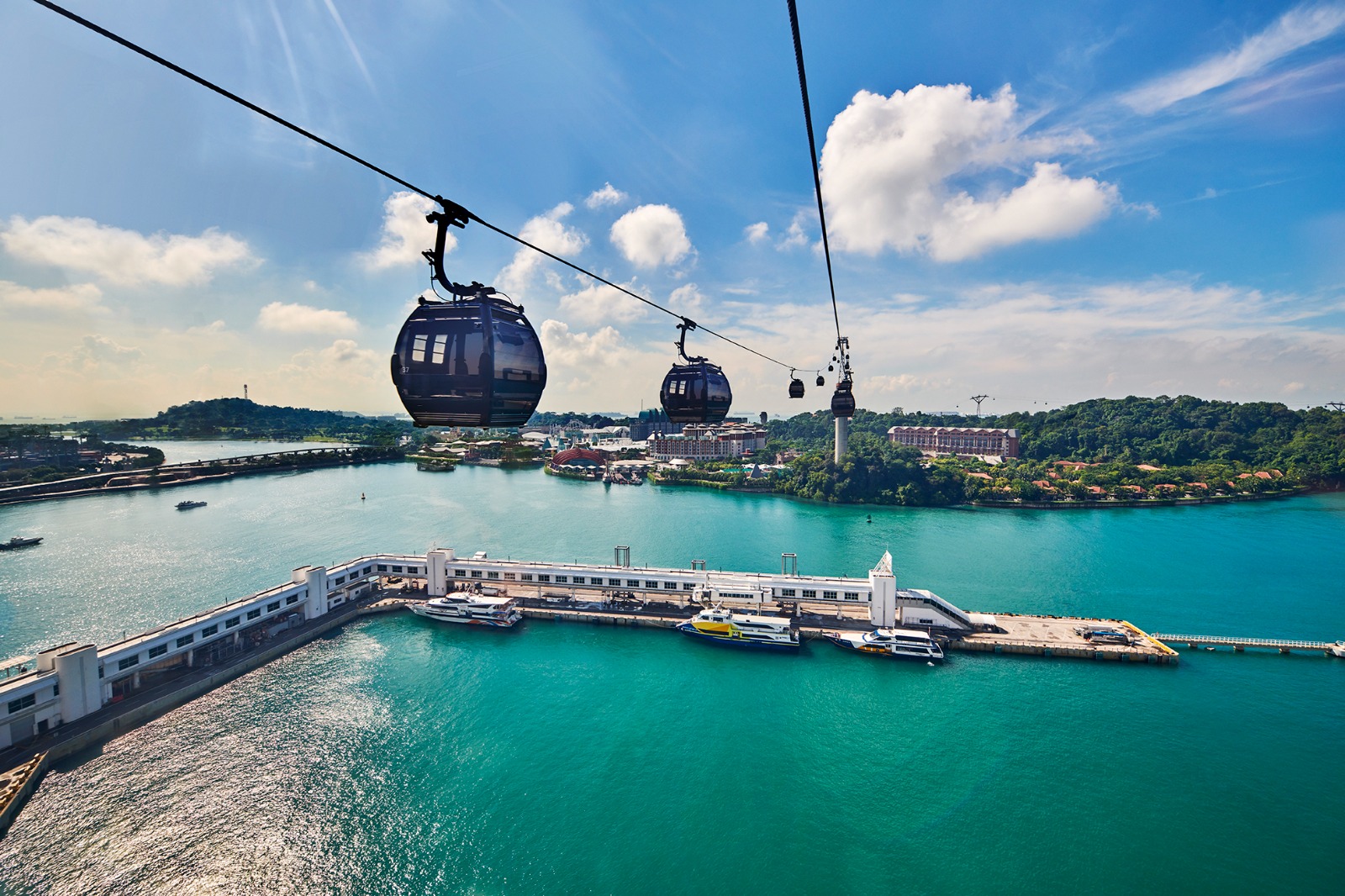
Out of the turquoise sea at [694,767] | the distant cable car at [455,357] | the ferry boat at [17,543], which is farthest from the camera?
the ferry boat at [17,543]

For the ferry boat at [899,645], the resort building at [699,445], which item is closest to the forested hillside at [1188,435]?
the resort building at [699,445]

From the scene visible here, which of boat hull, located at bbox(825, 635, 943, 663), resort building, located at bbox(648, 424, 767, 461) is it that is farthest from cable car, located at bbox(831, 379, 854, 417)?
resort building, located at bbox(648, 424, 767, 461)

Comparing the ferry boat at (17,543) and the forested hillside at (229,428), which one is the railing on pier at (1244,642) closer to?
the ferry boat at (17,543)

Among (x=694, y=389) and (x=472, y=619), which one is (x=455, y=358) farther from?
(x=472, y=619)

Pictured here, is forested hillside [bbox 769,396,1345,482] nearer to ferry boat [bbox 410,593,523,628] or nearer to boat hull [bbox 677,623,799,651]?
boat hull [bbox 677,623,799,651]

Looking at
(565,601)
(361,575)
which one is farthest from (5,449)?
(565,601)

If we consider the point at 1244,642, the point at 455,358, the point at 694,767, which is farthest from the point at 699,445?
the point at 455,358
